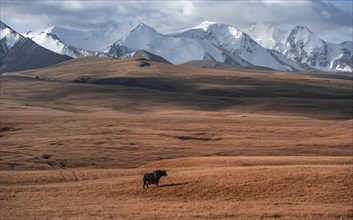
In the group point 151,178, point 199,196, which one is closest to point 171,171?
point 151,178

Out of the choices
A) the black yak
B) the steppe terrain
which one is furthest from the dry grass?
the black yak

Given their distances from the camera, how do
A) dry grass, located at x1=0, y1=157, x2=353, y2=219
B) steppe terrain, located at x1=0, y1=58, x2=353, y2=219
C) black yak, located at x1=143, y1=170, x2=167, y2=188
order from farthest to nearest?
black yak, located at x1=143, y1=170, x2=167, y2=188
steppe terrain, located at x1=0, y1=58, x2=353, y2=219
dry grass, located at x1=0, y1=157, x2=353, y2=219

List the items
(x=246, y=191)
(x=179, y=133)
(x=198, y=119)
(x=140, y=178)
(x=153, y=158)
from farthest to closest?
(x=198, y=119) → (x=179, y=133) → (x=153, y=158) → (x=140, y=178) → (x=246, y=191)

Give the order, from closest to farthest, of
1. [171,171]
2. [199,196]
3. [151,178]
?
[199,196]
[151,178]
[171,171]

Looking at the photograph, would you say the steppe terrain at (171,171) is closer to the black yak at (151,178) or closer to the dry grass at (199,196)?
the dry grass at (199,196)

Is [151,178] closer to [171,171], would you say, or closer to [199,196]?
[199,196]

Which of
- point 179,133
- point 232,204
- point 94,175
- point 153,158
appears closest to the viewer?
point 232,204

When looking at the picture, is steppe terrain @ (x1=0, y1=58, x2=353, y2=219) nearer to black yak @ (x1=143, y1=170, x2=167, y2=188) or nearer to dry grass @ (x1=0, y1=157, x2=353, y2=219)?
dry grass @ (x1=0, y1=157, x2=353, y2=219)

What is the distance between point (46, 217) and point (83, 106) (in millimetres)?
156446

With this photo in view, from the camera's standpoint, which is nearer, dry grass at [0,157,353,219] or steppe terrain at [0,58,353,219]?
dry grass at [0,157,353,219]

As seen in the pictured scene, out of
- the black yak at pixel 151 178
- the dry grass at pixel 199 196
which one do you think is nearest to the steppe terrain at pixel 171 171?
the dry grass at pixel 199 196

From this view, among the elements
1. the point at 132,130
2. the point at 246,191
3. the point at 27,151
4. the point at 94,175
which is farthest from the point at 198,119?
the point at 246,191

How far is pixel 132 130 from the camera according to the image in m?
108

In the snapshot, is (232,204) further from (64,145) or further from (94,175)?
(64,145)
